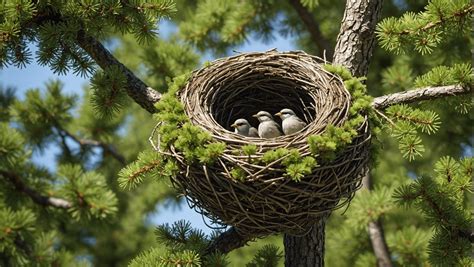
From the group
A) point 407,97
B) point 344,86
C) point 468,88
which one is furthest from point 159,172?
point 468,88

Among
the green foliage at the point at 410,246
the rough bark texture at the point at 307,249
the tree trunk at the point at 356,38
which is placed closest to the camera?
the rough bark texture at the point at 307,249

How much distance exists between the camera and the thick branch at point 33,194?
6797 millimetres

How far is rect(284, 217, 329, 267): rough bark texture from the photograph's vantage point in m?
4.62

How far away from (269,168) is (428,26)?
139 cm

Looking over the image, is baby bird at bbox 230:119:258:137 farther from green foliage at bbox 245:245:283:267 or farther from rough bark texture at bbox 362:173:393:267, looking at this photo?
rough bark texture at bbox 362:173:393:267

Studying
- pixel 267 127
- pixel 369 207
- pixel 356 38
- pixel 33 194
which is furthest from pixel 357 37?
pixel 33 194

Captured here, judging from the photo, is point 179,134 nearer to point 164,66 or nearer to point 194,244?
point 194,244

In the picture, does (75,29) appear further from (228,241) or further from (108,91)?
(228,241)

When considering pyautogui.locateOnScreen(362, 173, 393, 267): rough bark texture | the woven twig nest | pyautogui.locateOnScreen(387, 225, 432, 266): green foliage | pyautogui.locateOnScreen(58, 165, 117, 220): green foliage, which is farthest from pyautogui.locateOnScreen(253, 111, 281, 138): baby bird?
pyautogui.locateOnScreen(387, 225, 432, 266): green foliage

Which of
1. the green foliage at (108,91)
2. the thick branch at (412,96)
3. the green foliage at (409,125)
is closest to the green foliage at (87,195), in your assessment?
the green foliage at (108,91)

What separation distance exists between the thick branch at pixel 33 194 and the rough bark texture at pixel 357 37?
3038 millimetres

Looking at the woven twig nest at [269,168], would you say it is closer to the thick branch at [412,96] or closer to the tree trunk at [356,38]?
the tree trunk at [356,38]

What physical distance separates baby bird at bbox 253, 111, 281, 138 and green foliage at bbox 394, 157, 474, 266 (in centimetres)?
80

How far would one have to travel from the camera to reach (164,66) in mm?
6969
